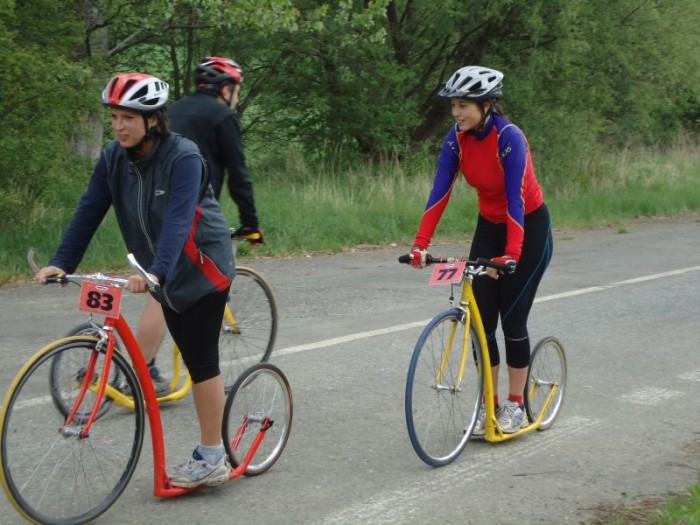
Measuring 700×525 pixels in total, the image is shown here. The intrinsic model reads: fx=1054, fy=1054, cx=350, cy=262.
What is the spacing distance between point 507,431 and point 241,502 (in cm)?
167

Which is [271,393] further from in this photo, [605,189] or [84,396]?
[605,189]

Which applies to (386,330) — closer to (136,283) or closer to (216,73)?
(216,73)

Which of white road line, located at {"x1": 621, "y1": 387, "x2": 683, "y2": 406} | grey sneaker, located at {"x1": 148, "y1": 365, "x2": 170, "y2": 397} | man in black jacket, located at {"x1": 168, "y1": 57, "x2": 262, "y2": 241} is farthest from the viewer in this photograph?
white road line, located at {"x1": 621, "y1": 387, "x2": 683, "y2": 406}

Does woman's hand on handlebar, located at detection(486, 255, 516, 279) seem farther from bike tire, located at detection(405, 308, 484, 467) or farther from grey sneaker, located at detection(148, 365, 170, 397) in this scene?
grey sneaker, located at detection(148, 365, 170, 397)

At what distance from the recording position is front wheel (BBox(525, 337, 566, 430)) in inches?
236

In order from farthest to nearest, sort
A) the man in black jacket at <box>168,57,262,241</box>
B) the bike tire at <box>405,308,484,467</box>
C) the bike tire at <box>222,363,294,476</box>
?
the man in black jacket at <box>168,57,262,241</box>
the bike tire at <box>405,308,484,467</box>
the bike tire at <box>222,363,294,476</box>

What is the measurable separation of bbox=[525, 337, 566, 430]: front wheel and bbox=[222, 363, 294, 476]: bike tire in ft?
4.87

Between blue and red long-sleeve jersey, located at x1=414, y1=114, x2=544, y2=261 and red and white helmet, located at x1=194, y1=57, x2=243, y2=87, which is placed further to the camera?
red and white helmet, located at x1=194, y1=57, x2=243, y2=87

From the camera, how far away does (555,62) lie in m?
20.8

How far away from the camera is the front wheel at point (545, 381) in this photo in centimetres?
598

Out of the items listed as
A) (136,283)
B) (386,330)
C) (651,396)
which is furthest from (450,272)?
(386,330)

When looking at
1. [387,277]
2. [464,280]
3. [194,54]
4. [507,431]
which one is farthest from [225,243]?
[194,54]

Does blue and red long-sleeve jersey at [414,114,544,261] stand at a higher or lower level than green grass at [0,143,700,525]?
higher

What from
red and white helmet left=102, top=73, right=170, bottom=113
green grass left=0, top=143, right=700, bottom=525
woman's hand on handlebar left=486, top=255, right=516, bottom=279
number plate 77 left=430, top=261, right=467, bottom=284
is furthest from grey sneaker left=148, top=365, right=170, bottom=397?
green grass left=0, top=143, right=700, bottom=525
